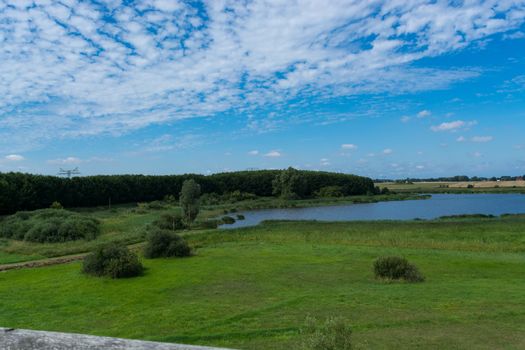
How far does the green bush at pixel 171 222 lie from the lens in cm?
4472

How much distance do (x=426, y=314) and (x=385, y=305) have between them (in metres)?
1.41

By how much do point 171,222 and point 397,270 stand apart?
32971 millimetres

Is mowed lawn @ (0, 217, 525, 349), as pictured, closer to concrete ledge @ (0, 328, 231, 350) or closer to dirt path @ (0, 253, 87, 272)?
dirt path @ (0, 253, 87, 272)

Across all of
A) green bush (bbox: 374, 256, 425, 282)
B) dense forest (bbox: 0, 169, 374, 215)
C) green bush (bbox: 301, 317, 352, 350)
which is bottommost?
green bush (bbox: 374, 256, 425, 282)

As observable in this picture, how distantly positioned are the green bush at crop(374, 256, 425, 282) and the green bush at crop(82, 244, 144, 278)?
11557mm

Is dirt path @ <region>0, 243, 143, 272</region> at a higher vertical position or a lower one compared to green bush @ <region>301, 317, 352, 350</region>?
lower

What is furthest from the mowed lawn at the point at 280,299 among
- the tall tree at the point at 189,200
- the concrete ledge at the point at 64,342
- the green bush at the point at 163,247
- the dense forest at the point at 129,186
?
the dense forest at the point at 129,186

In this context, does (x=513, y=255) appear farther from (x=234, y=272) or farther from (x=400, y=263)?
(x=234, y=272)

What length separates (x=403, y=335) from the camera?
10789 mm

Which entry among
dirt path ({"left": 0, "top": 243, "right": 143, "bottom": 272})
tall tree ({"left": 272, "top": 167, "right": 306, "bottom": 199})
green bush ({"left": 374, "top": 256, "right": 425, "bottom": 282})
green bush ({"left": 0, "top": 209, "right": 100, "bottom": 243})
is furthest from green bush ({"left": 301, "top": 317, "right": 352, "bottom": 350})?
tall tree ({"left": 272, "top": 167, "right": 306, "bottom": 199})

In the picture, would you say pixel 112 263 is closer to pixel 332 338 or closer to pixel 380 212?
pixel 332 338

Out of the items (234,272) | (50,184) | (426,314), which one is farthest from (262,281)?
(50,184)

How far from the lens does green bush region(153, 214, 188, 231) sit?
4472 cm

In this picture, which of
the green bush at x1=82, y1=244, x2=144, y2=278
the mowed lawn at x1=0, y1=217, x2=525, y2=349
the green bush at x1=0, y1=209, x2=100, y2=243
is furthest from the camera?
the green bush at x1=0, y1=209, x2=100, y2=243
